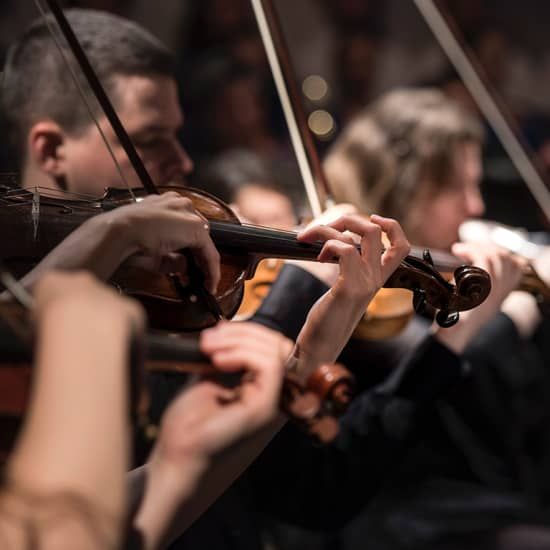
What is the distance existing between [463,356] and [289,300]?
2.76 feet

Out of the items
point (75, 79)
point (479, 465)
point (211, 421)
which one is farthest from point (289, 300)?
point (479, 465)

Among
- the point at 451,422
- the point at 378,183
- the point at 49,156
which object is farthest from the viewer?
the point at 451,422

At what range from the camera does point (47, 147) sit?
1272 mm

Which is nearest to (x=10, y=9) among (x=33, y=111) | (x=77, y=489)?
(x=33, y=111)

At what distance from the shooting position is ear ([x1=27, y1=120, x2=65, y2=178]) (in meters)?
1.24

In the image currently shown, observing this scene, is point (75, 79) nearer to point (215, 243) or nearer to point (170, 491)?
point (215, 243)

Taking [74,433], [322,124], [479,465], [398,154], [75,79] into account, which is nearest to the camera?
[74,433]

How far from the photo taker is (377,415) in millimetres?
1488

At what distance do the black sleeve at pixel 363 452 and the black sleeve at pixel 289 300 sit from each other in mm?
341

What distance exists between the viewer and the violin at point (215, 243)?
81 cm

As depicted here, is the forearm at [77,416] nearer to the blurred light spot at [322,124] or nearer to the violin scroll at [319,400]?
the violin scroll at [319,400]

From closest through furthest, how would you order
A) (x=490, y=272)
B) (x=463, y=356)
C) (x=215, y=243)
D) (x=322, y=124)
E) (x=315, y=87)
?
(x=215, y=243)
(x=490, y=272)
(x=463, y=356)
(x=322, y=124)
(x=315, y=87)

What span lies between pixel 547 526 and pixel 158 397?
133 cm

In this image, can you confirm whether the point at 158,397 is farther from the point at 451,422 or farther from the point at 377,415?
the point at 451,422
